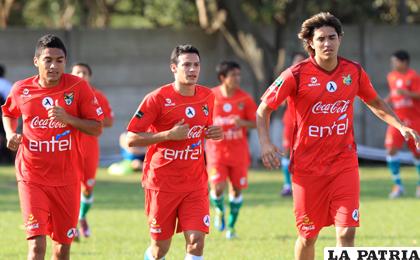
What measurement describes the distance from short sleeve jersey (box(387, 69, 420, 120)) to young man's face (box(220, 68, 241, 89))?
4.99m

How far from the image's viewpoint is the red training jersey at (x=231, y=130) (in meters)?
14.0

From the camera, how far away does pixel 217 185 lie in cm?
1394

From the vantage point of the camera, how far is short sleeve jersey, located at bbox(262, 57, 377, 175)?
9.02 meters

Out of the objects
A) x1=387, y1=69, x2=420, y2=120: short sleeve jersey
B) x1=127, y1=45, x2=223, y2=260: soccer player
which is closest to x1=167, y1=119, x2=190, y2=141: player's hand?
x1=127, y1=45, x2=223, y2=260: soccer player

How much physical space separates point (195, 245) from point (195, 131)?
1008 millimetres

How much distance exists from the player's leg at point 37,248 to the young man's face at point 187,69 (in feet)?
6.04

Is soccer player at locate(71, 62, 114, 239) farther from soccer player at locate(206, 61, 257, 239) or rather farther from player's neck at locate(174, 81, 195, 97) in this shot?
player's neck at locate(174, 81, 195, 97)

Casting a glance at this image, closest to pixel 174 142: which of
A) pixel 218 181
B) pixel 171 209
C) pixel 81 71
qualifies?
pixel 171 209

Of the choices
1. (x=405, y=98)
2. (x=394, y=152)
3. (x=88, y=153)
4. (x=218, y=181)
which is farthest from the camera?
(x=405, y=98)

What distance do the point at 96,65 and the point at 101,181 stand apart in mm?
4210

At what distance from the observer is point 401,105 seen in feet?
60.4

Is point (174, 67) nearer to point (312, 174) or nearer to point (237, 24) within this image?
point (312, 174)

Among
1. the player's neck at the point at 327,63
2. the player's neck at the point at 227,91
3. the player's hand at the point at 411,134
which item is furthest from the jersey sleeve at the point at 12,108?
the player's neck at the point at 227,91

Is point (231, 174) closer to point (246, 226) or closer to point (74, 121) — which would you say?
point (246, 226)
